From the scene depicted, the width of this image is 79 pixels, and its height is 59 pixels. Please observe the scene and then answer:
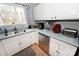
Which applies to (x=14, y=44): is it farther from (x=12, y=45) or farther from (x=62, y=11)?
(x=62, y=11)

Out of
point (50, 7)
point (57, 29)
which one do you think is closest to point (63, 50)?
point (57, 29)

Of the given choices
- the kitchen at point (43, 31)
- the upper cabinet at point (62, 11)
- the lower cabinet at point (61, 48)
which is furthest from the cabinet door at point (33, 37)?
the lower cabinet at point (61, 48)

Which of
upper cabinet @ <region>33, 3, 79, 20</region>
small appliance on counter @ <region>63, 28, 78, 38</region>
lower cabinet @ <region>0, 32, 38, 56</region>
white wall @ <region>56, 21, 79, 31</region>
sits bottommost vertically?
lower cabinet @ <region>0, 32, 38, 56</region>

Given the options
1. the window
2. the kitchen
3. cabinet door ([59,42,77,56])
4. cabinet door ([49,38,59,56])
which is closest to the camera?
cabinet door ([59,42,77,56])

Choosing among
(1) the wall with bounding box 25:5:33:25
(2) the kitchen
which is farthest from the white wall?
(1) the wall with bounding box 25:5:33:25

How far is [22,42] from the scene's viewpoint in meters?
2.12

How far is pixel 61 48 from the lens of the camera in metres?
1.40

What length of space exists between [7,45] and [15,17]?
1.14 m

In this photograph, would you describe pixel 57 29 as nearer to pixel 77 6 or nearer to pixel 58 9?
pixel 58 9

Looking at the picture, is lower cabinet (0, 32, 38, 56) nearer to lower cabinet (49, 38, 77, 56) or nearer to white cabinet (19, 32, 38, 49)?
white cabinet (19, 32, 38, 49)

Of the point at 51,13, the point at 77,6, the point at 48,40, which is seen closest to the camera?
the point at 77,6

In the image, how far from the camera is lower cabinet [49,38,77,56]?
121cm

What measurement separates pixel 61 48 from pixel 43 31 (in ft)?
3.07

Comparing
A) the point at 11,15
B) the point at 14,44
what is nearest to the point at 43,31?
the point at 14,44
